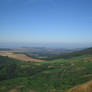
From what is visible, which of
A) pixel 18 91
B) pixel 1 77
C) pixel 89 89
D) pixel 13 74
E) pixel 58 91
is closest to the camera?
pixel 89 89

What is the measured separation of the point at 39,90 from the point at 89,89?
21.9 metres

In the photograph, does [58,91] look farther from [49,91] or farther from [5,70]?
[5,70]

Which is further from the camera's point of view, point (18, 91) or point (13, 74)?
point (13, 74)

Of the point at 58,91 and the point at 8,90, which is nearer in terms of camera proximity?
the point at 58,91

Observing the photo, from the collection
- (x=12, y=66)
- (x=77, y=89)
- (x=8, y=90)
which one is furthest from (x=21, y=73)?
(x=77, y=89)

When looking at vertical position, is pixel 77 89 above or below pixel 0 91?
above

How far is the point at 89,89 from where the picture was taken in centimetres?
3484

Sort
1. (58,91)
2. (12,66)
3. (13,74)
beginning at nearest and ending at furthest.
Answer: (58,91), (13,74), (12,66)

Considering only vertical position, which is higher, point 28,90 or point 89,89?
point 89,89

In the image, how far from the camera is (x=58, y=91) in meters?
42.8

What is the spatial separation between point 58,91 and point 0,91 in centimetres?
2655

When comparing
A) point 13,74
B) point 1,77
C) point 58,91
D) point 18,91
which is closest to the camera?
point 58,91

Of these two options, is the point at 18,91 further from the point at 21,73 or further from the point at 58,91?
the point at 21,73

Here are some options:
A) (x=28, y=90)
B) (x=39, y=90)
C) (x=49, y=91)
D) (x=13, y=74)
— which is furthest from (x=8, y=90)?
(x=13, y=74)
